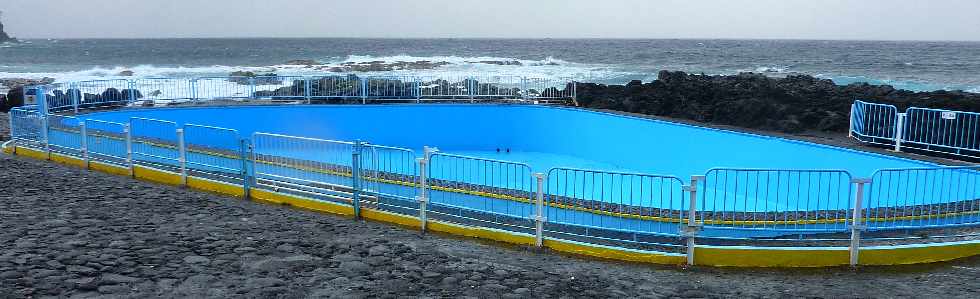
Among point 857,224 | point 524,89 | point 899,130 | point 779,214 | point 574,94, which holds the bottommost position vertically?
point 779,214

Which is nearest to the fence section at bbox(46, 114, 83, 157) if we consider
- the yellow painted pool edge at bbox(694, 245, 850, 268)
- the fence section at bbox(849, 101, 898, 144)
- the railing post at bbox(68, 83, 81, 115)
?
the railing post at bbox(68, 83, 81, 115)

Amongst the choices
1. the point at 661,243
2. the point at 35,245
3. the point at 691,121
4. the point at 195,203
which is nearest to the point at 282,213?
the point at 195,203

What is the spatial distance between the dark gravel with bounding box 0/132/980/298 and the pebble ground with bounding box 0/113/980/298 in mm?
11

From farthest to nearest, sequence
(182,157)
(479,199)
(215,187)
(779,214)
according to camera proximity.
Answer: (182,157), (215,187), (779,214), (479,199)

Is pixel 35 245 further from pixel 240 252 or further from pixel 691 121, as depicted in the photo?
pixel 691 121

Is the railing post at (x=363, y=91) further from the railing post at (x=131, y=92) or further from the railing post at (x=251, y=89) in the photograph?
the railing post at (x=131, y=92)

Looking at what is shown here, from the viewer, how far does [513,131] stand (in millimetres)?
20750

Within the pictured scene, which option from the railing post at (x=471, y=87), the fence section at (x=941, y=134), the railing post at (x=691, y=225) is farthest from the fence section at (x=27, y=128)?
the fence section at (x=941, y=134)

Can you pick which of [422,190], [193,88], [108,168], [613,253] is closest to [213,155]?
[108,168]

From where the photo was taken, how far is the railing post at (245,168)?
34.2ft

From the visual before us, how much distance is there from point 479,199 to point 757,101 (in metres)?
11.4

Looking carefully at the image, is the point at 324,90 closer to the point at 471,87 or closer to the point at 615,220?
the point at 471,87

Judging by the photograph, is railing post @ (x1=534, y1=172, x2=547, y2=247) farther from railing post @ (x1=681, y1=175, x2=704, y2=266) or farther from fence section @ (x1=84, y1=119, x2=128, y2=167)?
fence section @ (x1=84, y1=119, x2=128, y2=167)

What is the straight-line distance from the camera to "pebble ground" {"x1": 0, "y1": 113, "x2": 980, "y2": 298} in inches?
254
